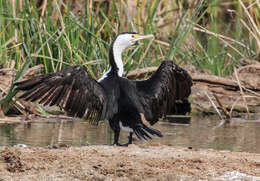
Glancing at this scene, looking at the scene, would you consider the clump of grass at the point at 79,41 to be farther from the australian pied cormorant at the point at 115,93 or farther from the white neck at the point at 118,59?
the australian pied cormorant at the point at 115,93

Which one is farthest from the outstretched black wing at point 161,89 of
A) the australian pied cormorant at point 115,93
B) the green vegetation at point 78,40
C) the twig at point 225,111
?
the twig at point 225,111

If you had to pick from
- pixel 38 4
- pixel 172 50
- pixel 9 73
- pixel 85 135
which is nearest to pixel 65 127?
pixel 85 135

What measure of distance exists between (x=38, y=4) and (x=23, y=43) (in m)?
2.48

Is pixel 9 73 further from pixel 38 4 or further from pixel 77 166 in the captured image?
pixel 77 166

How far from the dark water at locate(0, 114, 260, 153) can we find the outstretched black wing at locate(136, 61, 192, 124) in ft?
1.21

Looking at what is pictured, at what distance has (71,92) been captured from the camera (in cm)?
545

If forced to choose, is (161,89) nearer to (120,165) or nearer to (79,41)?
(120,165)

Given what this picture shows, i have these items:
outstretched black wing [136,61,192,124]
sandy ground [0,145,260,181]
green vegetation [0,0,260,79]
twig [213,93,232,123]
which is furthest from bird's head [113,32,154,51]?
twig [213,93,232,123]

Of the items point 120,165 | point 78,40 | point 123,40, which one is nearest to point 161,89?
point 123,40

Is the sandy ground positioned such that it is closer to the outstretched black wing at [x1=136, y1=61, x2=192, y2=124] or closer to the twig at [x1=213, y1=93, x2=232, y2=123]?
the outstretched black wing at [x1=136, y1=61, x2=192, y2=124]

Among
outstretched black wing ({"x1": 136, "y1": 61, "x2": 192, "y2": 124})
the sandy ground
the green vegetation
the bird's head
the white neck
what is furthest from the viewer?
the green vegetation

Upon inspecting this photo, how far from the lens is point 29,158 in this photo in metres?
4.52

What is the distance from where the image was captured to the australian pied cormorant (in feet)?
17.4

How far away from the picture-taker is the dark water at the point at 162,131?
20.1 feet
